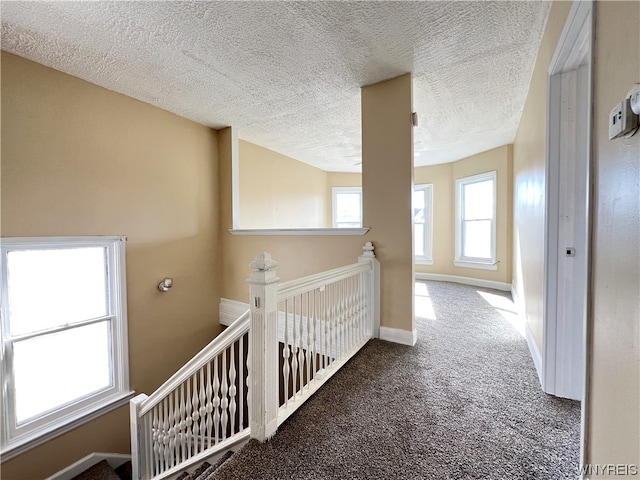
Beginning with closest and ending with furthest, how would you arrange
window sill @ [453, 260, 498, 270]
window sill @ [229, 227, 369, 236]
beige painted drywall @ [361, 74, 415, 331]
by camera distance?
beige painted drywall @ [361, 74, 415, 331] → window sill @ [229, 227, 369, 236] → window sill @ [453, 260, 498, 270]

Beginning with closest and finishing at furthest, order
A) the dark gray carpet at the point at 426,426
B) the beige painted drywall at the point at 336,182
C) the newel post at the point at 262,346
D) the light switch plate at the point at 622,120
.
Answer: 1. the light switch plate at the point at 622,120
2. the dark gray carpet at the point at 426,426
3. the newel post at the point at 262,346
4. the beige painted drywall at the point at 336,182

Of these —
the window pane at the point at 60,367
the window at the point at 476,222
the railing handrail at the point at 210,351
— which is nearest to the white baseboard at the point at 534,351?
the railing handrail at the point at 210,351

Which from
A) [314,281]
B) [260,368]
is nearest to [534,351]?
[314,281]

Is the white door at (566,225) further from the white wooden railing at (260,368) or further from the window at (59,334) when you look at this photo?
the window at (59,334)

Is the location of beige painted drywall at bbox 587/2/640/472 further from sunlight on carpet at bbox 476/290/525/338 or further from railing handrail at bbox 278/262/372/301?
sunlight on carpet at bbox 476/290/525/338

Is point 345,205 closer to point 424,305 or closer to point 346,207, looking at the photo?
point 346,207

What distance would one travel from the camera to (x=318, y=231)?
9.22 ft

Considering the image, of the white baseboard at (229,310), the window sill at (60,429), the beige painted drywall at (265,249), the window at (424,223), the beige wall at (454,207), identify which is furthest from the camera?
the window at (424,223)

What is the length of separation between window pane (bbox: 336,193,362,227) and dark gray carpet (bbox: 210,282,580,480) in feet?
14.3

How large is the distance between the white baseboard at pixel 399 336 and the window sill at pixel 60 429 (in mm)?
2700

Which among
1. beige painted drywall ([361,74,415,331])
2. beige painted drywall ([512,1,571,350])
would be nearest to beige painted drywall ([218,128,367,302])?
beige painted drywall ([361,74,415,331])

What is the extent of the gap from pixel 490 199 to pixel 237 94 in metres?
4.24

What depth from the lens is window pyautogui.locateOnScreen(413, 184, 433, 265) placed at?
545cm

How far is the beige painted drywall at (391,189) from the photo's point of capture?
2361 mm
